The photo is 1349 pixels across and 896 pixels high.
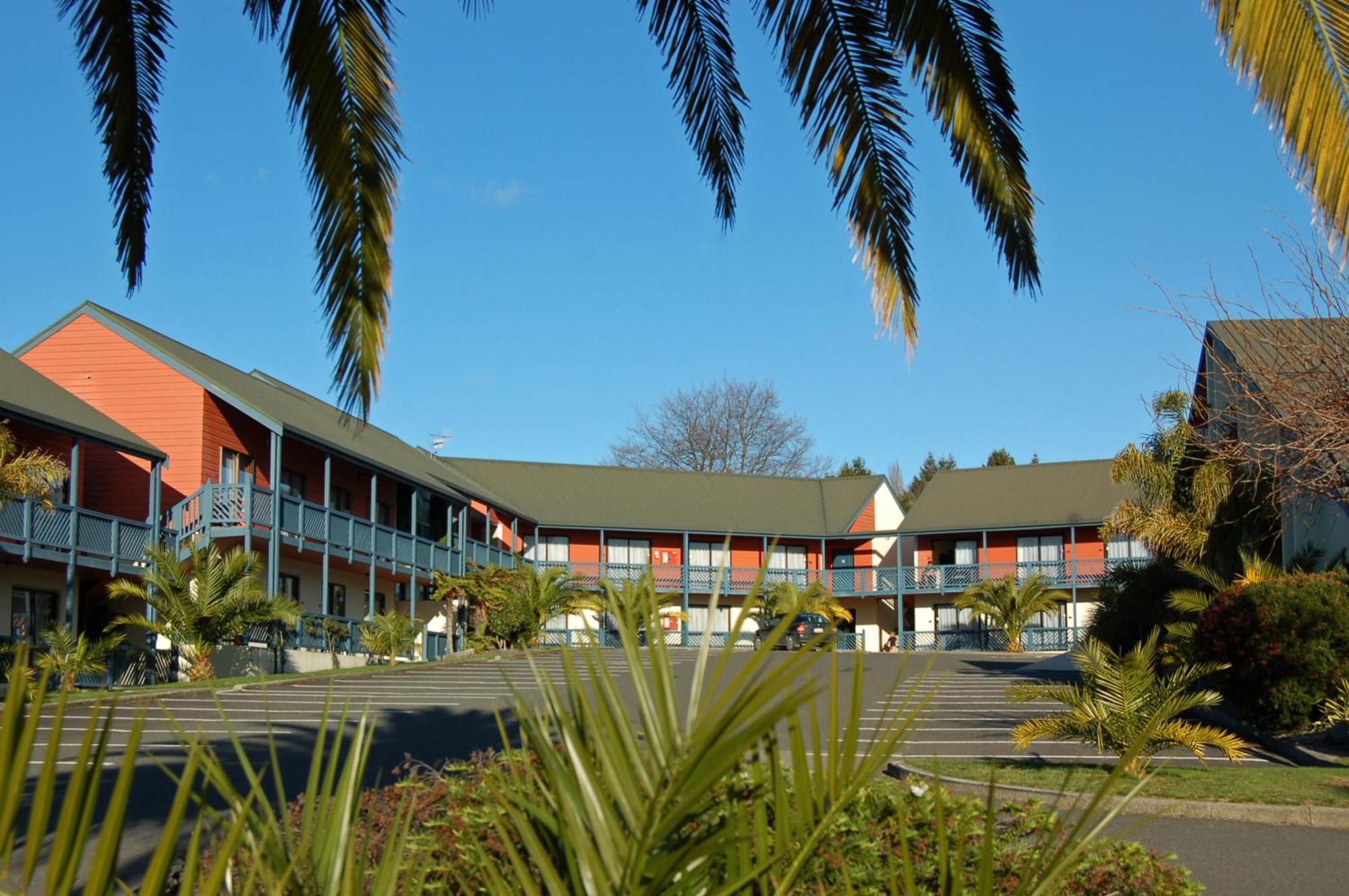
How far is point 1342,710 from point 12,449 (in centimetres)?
1886

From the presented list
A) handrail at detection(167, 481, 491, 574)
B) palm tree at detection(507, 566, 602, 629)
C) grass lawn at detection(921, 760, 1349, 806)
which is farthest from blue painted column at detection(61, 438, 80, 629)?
grass lawn at detection(921, 760, 1349, 806)

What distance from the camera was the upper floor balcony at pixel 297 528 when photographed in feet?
94.7

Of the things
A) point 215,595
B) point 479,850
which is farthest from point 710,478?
point 479,850

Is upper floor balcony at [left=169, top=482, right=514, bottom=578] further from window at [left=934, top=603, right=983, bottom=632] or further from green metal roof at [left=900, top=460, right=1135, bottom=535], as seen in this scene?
green metal roof at [left=900, top=460, right=1135, bottom=535]

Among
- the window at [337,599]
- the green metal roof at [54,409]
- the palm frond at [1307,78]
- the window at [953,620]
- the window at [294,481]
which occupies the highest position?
the green metal roof at [54,409]

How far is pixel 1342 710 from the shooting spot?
13305 millimetres

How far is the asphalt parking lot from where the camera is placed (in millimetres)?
10711

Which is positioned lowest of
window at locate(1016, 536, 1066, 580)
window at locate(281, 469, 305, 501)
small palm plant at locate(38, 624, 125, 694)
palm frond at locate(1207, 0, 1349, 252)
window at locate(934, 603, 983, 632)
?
window at locate(934, 603, 983, 632)

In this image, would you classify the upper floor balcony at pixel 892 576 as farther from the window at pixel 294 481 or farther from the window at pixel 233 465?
the window at pixel 233 465

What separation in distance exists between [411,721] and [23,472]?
8032mm

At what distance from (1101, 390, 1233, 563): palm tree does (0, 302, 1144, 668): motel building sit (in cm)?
276

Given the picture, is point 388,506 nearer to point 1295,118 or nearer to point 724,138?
point 724,138

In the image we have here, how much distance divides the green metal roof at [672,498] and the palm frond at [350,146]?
147 feet

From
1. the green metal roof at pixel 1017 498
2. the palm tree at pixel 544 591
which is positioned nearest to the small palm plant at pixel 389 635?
the palm tree at pixel 544 591
